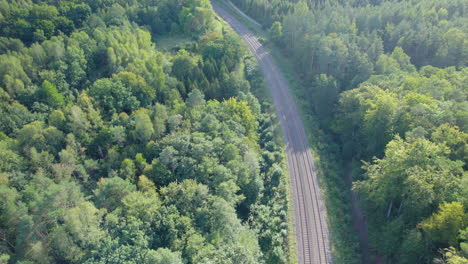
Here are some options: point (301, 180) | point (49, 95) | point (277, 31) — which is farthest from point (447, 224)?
point (277, 31)

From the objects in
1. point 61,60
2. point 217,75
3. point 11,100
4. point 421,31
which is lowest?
point 11,100

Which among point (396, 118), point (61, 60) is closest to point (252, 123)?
point (396, 118)

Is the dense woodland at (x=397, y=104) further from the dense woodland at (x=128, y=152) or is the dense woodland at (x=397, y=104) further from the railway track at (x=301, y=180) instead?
the dense woodland at (x=128, y=152)

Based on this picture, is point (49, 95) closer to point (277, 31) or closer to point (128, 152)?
point (128, 152)

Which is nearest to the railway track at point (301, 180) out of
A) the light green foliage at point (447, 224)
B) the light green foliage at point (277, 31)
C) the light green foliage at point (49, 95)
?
the light green foliage at point (277, 31)

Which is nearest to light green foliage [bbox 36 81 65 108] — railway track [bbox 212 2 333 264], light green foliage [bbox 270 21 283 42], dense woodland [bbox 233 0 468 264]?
railway track [bbox 212 2 333 264]

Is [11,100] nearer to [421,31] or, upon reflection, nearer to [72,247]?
[72,247]

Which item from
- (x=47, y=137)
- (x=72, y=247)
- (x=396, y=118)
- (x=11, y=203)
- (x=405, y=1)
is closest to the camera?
(x=72, y=247)
